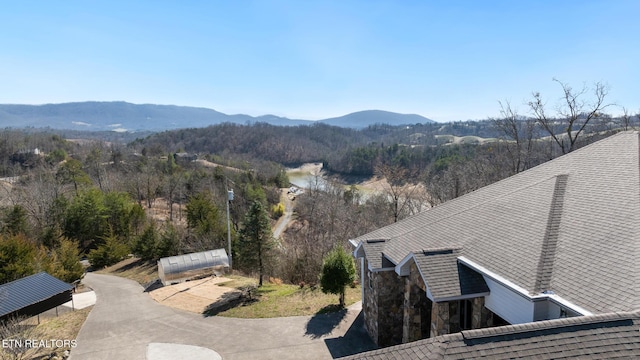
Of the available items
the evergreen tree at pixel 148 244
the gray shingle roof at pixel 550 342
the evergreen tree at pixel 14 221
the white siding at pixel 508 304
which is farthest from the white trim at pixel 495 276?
the evergreen tree at pixel 14 221

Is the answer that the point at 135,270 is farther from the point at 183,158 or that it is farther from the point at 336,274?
the point at 183,158

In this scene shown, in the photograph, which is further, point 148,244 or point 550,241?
point 148,244

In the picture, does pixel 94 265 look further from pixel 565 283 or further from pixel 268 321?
pixel 565 283

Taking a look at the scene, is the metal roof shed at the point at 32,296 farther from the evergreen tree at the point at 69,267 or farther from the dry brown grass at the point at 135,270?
the dry brown grass at the point at 135,270

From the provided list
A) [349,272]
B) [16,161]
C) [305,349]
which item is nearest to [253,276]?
[349,272]

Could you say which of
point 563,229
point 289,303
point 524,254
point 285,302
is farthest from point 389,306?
point 285,302

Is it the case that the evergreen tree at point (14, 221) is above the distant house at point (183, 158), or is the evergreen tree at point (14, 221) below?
below
